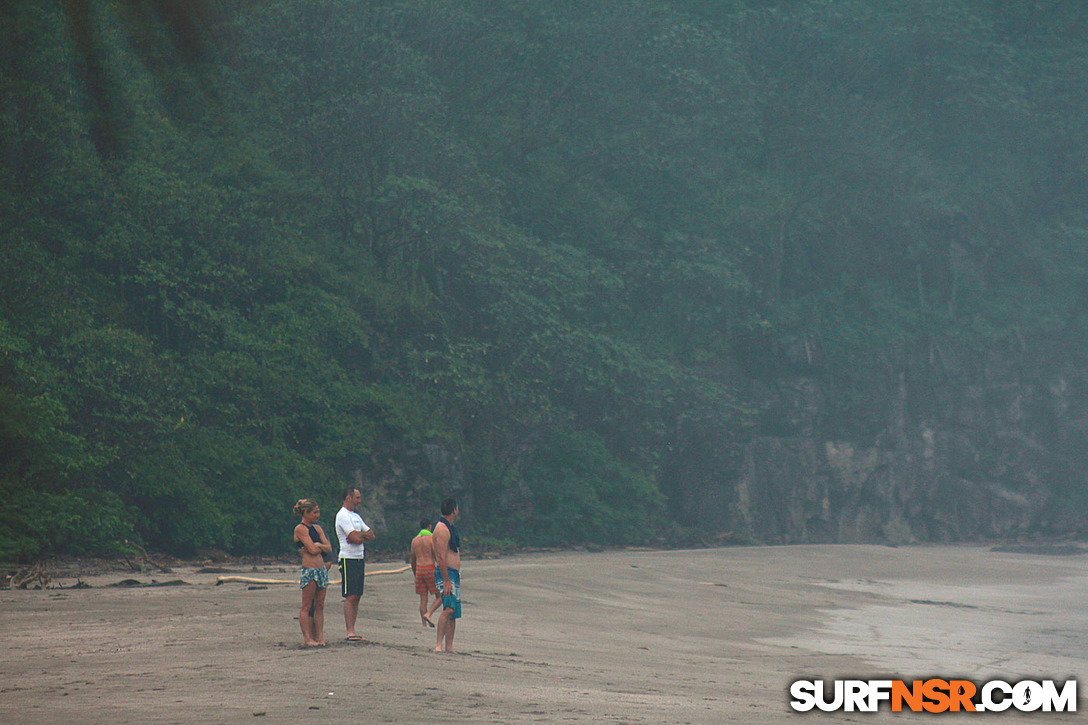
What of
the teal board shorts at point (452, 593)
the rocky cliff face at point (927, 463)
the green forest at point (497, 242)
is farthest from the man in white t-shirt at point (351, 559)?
the rocky cliff face at point (927, 463)

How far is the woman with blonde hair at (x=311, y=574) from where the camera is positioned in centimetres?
1002

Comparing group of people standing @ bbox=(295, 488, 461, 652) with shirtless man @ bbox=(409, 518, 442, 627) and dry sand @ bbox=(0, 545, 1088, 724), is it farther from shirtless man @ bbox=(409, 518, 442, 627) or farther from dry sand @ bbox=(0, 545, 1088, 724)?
shirtless man @ bbox=(409, 518, 442, 627)

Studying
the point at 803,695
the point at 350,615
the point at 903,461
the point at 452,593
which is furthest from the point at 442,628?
the point at 903,461

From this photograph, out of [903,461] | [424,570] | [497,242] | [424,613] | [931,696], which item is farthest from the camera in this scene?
[903,461]

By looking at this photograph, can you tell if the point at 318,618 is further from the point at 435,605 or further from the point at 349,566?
the point at 435,605

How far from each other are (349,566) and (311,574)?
0.60m

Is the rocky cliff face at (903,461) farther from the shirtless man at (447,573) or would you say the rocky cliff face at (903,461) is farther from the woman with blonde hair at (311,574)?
the woman with blonde hair at (311,574)

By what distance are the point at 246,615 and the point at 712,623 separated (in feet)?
22.0

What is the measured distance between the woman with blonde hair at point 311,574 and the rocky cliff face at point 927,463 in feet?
79.5

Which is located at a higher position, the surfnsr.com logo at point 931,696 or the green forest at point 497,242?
the green forest at point 497,242

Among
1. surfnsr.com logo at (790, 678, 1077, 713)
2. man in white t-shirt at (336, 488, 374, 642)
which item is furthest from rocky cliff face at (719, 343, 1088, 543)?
man in white t-shirt at (336, 488, 374, 642)

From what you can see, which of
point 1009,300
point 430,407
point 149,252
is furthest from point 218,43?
point 1009,300

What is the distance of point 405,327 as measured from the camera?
28172mm

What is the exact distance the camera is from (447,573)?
1034 cm
